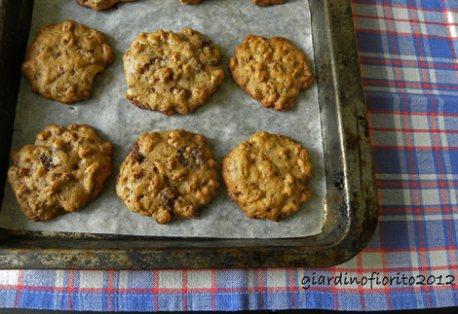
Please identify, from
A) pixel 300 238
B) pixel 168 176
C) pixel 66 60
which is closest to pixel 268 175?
pixel 300 238

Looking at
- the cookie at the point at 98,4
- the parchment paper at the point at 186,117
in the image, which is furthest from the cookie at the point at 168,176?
the cookie at the point at 98,4

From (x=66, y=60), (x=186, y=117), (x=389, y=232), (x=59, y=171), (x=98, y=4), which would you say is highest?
(x=98, y=4)

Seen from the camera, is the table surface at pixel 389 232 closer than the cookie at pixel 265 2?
Yes

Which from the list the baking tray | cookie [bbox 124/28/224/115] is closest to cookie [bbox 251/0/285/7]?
the baking tray

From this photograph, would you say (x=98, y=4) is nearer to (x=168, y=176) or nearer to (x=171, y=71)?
(x=171, y=71)

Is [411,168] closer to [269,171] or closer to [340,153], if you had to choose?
[340,153]

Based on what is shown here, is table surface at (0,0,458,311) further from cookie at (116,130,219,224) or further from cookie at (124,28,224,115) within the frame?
cookie at (124,28,224,115)

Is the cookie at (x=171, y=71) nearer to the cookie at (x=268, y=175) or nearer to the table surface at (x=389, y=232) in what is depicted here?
the cookie at (x=268, y=175)
